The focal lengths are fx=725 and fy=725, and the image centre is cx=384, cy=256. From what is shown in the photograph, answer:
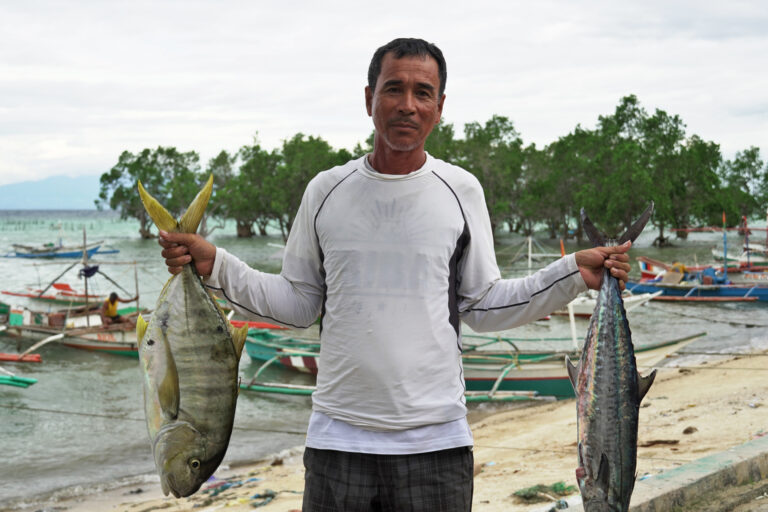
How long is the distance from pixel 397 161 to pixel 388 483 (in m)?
0.95

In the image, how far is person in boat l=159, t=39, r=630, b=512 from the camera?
2076mm

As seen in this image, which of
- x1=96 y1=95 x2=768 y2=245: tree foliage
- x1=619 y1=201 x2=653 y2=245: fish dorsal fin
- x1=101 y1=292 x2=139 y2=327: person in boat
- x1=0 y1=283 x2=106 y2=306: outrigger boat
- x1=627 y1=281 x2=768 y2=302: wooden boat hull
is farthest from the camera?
x1=96 y1=95 x2=768 y2=245: tree foliage

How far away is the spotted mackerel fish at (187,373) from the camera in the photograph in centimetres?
200

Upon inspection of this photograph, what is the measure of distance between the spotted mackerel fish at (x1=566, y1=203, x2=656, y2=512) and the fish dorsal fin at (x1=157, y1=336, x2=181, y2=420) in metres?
1.24

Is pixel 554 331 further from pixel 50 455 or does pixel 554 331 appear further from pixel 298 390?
pixel 50 455

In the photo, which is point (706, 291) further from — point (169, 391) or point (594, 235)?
point (169, 391)

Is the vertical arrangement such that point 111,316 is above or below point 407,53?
below

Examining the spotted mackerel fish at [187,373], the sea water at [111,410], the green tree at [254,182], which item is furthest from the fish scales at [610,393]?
the green tree at [254,182]

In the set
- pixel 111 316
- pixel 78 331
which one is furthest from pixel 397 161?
pixel 111 316

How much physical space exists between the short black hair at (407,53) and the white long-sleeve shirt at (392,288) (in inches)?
10.1

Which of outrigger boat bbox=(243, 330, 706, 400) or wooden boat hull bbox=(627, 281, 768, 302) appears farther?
wooden boat hull bbox=(627, 281, 768, 302)

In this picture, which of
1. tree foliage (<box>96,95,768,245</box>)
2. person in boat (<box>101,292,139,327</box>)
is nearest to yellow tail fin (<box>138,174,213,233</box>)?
person in boat (<box>101,292,139,327</box>)

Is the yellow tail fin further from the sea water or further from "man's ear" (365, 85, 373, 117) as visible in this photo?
the sea water

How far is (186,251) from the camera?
83.8 inches
